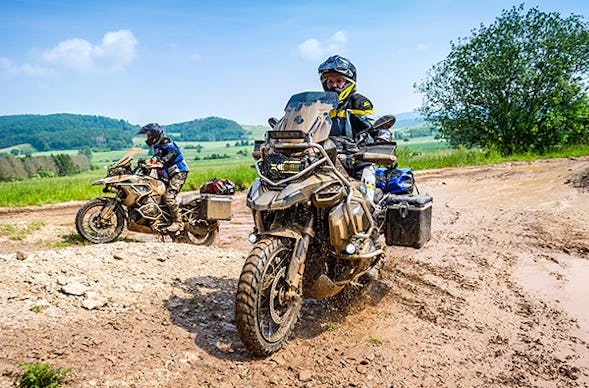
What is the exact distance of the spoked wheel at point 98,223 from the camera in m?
8.59

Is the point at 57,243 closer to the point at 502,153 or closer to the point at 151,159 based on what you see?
the point at 151,159

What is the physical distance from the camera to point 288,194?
3992 millimetres

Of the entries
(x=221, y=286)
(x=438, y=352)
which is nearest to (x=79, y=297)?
(x=221, y=286)

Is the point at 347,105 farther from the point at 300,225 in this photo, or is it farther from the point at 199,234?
the point at 199,234

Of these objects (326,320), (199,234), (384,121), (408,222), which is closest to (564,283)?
(408,222)

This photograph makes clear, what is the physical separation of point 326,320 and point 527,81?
899 inches

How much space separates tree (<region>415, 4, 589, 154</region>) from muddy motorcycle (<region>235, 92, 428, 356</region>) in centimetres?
2123

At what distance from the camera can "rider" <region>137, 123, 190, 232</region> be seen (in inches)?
362

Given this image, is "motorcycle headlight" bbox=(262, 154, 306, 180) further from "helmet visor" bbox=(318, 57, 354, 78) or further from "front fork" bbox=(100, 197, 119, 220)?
"front fork" bbox=(100, 197, 119, 220)

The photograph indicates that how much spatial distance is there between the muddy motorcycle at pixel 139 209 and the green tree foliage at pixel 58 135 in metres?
71.8

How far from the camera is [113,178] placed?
345 inches

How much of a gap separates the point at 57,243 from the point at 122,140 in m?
78.3

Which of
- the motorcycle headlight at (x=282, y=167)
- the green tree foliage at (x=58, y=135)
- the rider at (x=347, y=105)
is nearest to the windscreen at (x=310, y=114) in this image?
the motorcycle headlight at (x=282, y=167)

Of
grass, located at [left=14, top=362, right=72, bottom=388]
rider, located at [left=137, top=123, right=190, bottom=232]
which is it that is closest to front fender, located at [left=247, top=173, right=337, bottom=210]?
grass, located at [left=14, top=362, right=72, bottom=388]
